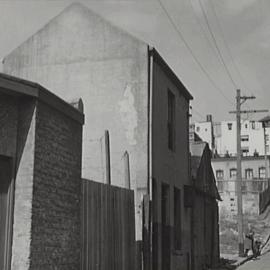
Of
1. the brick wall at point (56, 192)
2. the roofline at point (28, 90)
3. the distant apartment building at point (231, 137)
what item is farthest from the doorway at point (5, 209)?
the distant apartment building at point (231, 137)

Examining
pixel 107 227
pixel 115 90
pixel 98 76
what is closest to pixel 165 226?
pixel 115 90

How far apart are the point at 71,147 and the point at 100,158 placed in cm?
611

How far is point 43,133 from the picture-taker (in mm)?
8078

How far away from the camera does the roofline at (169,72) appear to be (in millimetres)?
15739

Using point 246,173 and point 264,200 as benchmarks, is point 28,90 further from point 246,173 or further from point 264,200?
point 246,173

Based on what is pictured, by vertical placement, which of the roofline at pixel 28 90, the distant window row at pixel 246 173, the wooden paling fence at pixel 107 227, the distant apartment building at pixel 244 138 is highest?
the distant apartment building at pixel 244 138

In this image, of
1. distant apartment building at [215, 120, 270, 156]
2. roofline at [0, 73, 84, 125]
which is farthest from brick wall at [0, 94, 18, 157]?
distant apartment building at [215, 120, 270, 156]

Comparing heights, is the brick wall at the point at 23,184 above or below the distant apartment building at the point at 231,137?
below

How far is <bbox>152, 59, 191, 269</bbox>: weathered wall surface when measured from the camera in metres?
15.8

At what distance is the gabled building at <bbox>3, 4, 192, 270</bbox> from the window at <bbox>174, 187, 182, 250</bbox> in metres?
0.83

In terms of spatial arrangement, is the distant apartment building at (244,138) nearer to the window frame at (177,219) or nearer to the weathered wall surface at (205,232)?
the weathered wall surface at (205,232)

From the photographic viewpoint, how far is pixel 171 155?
58.5 feet

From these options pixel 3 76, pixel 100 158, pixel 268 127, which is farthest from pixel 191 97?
pixel 268 127

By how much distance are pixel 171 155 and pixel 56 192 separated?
9.66 meters
